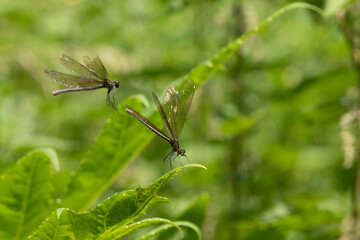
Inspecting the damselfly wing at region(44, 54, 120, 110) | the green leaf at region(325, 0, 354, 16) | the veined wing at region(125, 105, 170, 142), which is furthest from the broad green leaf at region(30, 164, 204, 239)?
the green leaf at region(325, 0, 354, 16)

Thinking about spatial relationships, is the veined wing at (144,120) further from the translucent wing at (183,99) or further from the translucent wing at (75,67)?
the translucent wing at (75,67)

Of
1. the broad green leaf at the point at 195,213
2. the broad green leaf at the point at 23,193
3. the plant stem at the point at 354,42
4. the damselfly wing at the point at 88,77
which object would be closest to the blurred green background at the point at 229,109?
the plant stem at the point at 354,42

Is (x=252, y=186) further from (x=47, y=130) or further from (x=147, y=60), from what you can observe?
Answer: (x=47, y=130)

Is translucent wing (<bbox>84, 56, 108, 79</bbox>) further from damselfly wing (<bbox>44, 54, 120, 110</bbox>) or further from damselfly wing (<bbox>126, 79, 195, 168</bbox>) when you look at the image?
damselfly wing (<bbox>126, 79, 195, 168</bbox>)

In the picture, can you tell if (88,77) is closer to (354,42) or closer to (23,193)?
(23,193)

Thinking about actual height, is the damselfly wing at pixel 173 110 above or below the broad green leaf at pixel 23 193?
above
